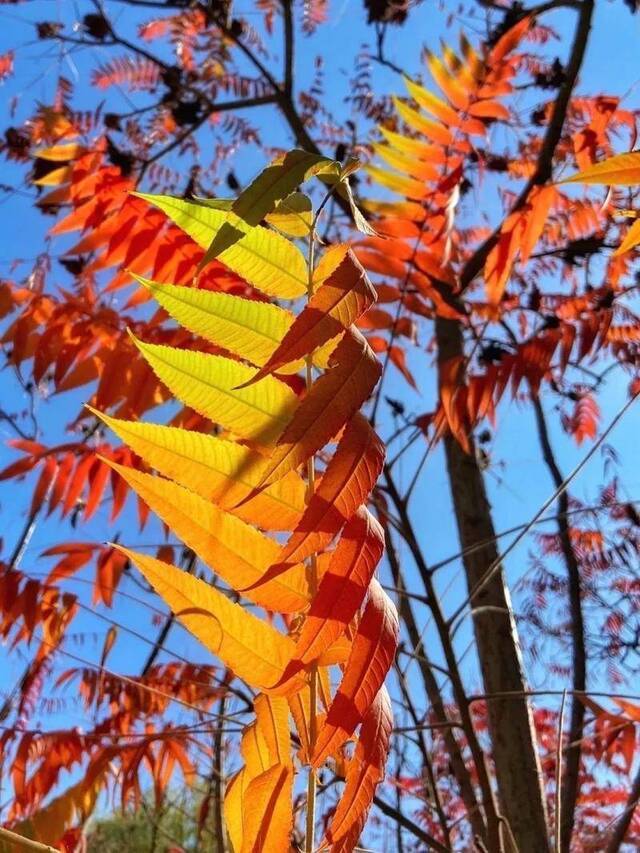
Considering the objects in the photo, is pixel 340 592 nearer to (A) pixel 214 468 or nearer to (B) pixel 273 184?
(A) pixel 214 468

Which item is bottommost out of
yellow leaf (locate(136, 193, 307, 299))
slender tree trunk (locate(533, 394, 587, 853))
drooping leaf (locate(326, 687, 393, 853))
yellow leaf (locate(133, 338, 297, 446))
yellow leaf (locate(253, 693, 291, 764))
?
drooping leaf (locate(326, 687, 393, 853))

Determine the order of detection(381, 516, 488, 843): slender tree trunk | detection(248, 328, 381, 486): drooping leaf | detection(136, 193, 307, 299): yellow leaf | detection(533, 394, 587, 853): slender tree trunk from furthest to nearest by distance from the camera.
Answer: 1. detection(533, 394, 587, 853): slender tree trunk
2. detection(381, 516, 488, 843): slender tree trunk
3. detection(136, 193, 307, 299): yellow leaf
4. detection(248, 328, 381, 486): drooping leaf

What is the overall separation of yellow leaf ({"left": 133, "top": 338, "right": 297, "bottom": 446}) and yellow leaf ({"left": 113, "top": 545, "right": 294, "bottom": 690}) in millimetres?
112

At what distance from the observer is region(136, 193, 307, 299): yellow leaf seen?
1.97 feet

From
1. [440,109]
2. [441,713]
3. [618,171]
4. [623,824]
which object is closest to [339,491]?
[618,171]

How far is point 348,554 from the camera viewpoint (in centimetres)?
50

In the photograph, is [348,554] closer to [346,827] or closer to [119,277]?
[346,827]

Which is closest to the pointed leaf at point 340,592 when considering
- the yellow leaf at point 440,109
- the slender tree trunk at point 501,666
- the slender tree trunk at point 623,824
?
the slender tree trunk at point 623,824

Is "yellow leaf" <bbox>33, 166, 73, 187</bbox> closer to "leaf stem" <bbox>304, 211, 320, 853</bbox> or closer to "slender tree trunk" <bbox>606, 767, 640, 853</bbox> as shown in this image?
"leaf stem" <bbox>304, 211, 320, 853</bbox>

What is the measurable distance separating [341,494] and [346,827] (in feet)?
0.68

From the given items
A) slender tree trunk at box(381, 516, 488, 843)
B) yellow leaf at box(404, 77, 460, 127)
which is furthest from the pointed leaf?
yellow leaf at box(404, 77, 460, 127)

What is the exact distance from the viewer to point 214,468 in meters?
0.53

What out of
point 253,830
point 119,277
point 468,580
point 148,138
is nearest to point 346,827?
point 253,830

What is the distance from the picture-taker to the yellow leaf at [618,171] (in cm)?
65
